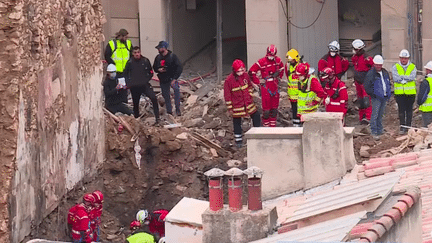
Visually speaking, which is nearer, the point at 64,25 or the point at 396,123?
the point at 64,25

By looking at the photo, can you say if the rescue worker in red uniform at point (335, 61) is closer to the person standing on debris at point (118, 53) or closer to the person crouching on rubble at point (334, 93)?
the person crouching on rubble at point (334, 93)

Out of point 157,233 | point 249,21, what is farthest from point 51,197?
point 249,21

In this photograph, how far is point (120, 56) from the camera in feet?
79.9

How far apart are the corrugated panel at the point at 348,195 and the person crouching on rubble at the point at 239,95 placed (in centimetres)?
795

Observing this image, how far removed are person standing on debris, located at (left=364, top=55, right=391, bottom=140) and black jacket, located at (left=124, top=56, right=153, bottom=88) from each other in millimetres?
4326

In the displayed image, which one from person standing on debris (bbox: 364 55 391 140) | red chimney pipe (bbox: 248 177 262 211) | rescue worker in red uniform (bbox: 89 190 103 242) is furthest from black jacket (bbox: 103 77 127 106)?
red chimney pipe (bbox: 248 177 262 211)

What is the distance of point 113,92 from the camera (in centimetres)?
2352

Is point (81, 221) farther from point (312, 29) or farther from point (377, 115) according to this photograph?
point (312, 29)

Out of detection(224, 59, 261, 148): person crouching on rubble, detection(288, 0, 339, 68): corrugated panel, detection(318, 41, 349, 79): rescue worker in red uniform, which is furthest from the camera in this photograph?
detection(288, 0, 339, 68): corrugated panel

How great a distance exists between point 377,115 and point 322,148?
290 inches

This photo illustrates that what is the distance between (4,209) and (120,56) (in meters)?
9.11

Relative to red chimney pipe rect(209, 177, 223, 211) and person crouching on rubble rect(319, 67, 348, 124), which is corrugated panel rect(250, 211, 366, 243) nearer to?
red chimney pipe rect(209, 177, 223, 211)

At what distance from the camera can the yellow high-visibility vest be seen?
24336mm

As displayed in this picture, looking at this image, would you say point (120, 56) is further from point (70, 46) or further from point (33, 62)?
point (33, 62)
